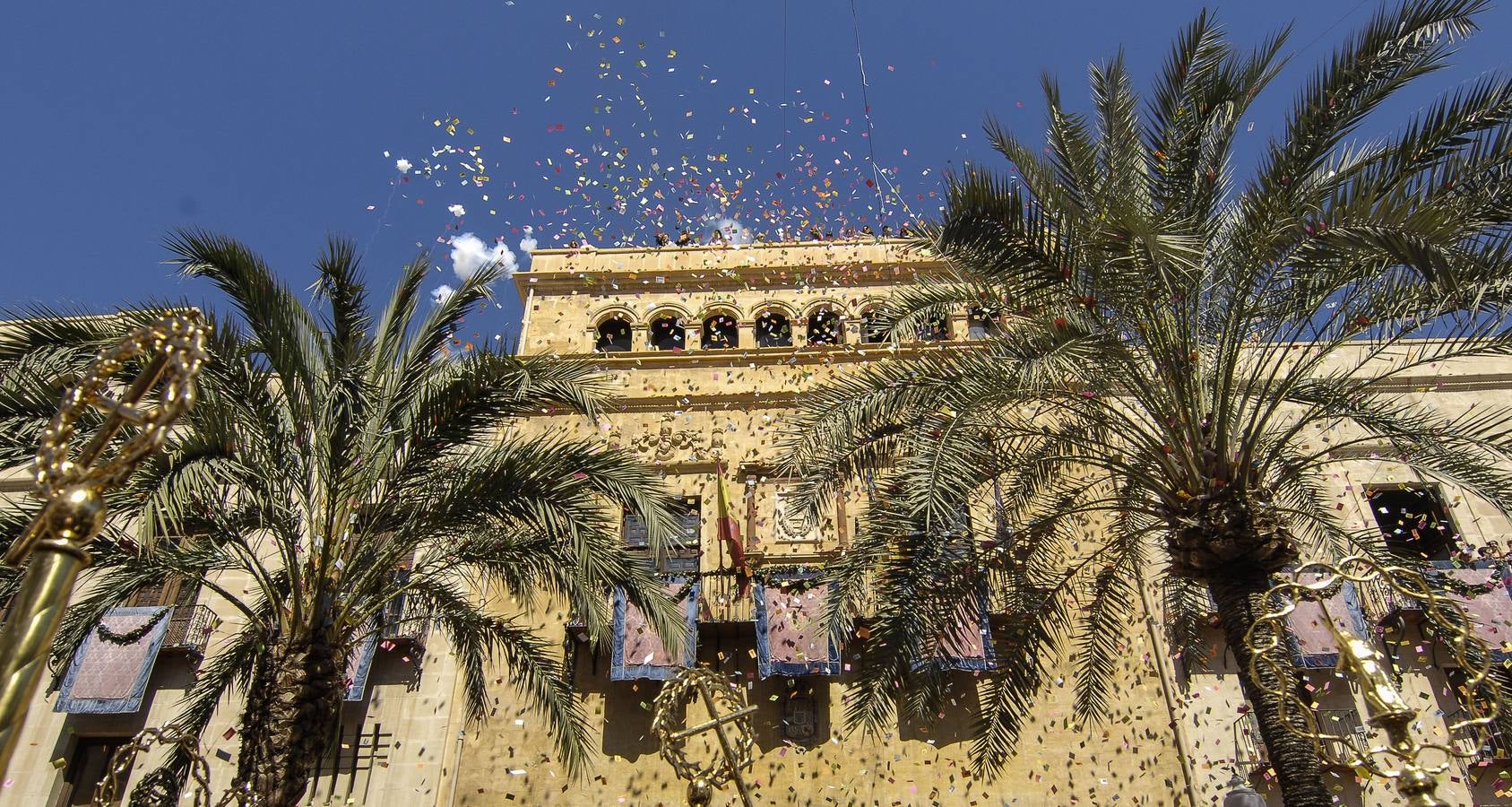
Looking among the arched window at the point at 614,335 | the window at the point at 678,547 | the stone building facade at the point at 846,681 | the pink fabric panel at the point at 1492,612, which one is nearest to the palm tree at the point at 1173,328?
the stone building facade at the point at 846,681

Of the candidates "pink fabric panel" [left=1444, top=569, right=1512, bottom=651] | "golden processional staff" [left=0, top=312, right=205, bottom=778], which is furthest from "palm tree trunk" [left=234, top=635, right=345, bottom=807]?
"pink fabric panel" [left=1444, top=569, right=1512, bottom=651]

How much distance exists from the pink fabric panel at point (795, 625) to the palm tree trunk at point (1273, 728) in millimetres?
5490

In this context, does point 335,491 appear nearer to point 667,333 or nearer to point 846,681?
point 846,681

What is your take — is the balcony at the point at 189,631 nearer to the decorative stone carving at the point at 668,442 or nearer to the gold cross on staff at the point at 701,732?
the decorative stone carving at the point at 668,442

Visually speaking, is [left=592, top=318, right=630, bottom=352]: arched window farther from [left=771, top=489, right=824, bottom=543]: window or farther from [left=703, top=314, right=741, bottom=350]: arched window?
[left=771, top=489, right=824, bottom=543]: window

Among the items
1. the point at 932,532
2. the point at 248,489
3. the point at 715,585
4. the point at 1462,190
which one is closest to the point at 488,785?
the point at 715,585

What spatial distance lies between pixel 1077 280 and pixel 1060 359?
86 centimetres

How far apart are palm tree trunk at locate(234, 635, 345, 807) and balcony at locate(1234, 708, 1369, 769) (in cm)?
1087

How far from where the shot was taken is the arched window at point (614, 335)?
733 inches

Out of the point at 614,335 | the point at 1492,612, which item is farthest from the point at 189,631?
the point at 1492,612

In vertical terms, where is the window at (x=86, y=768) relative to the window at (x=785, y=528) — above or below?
below

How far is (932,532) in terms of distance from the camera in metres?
9.62

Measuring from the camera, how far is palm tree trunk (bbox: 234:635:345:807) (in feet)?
27.3

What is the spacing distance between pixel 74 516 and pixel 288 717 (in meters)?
5.84
